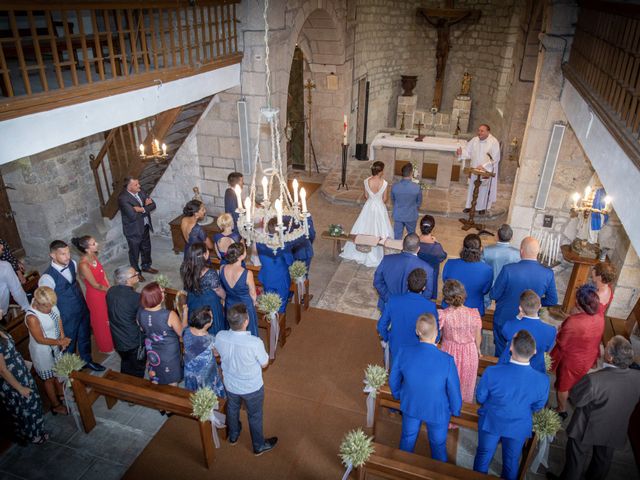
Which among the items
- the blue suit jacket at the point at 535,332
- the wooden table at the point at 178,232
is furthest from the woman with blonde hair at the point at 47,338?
the blue suit jacket at the point at 535,332

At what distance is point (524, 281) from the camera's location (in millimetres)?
5008

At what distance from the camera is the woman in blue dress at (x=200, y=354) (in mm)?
4254

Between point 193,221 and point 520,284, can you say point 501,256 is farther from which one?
point 193,221

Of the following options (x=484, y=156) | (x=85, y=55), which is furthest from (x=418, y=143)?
(x=85, y=55)

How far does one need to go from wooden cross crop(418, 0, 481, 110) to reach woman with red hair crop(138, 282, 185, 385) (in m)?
12.3

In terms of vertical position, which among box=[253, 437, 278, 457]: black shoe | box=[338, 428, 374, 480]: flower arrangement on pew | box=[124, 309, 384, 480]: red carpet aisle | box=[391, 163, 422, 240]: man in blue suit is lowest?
box=[124, 309, 384, 480]: red carpet aisle

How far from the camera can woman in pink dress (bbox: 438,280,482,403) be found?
4285mm

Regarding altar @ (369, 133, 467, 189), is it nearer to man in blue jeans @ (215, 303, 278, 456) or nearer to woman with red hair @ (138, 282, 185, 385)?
woman with red hair @ (138, 282, 185, 385)

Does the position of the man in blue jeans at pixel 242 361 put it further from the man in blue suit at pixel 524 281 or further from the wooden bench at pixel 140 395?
the man in blue suit at pixel 524 281

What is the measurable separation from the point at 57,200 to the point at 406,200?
219 inches

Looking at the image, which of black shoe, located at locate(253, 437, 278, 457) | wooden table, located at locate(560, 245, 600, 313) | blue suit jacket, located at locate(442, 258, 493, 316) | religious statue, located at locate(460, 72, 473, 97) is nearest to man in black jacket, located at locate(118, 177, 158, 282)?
black shoe, located at locate(253, 437, 278, 457)

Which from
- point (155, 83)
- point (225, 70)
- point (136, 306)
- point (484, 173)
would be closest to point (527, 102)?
point (484, 173)

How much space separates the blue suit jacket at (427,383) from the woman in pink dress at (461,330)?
2.08ft

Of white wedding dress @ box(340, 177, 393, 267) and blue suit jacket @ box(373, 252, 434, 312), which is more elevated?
blue suit jacket @ box(373, 252, 434, 312)
